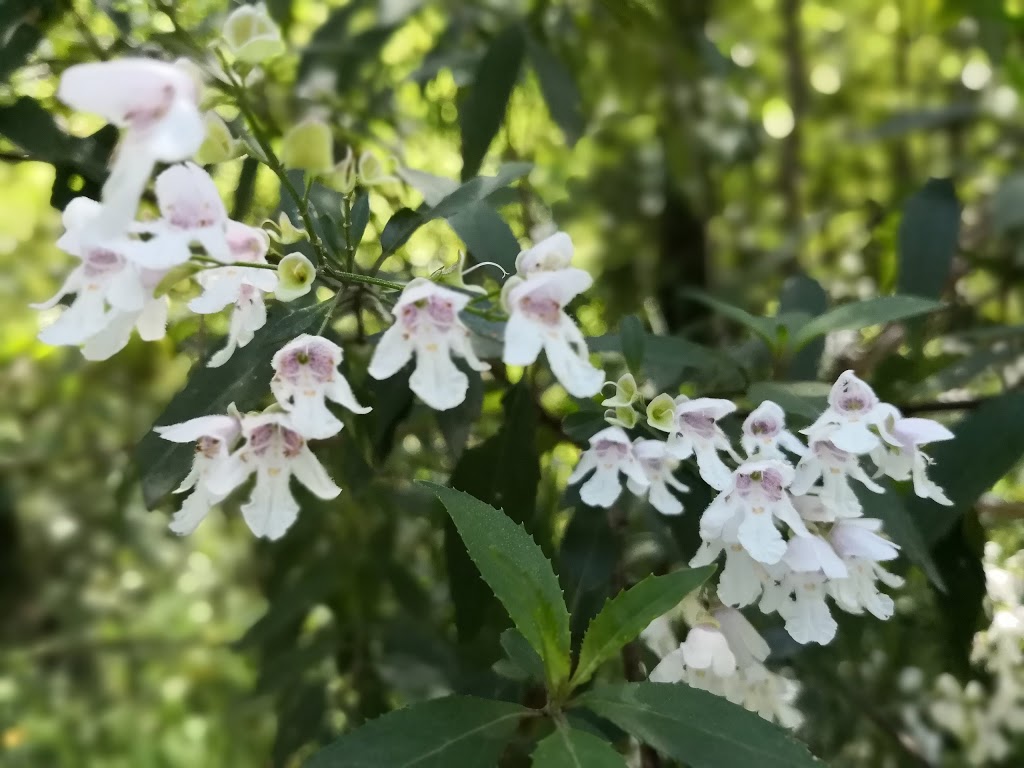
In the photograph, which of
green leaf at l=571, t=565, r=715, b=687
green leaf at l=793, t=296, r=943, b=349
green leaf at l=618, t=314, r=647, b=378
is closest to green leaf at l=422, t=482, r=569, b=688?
green leaf at l=571, t=565, r=715, b=687

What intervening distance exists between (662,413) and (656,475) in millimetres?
40

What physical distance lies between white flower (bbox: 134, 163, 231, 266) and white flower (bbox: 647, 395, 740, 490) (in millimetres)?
210

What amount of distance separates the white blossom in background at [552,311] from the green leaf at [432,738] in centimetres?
15

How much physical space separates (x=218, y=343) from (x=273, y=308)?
0.25ft

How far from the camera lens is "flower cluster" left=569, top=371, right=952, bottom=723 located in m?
0.36

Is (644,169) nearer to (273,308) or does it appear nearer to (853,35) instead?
(853,35)

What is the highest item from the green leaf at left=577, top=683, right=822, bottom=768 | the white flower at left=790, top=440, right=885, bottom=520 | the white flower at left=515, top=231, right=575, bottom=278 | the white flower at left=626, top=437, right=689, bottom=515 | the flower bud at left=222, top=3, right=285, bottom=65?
the flower bud at left=222, top=3, right=285, bottom=65

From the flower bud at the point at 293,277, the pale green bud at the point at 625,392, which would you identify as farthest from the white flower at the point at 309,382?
the pale green bud at the point at 625,392

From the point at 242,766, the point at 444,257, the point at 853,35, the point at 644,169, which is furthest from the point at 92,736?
the point at 853,35

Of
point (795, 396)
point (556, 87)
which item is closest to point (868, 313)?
point (795, 396)

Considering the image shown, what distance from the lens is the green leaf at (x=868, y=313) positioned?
1.45 ft

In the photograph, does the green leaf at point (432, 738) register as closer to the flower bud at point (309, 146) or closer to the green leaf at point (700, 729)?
the green leaf at point (700, 729)

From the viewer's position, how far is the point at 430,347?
0.35 m

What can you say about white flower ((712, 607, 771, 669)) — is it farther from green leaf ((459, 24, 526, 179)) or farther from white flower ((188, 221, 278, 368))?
green leaf ((459, 24, 526, 179))
